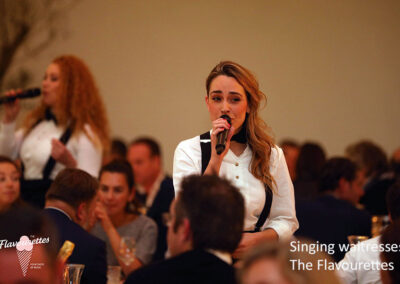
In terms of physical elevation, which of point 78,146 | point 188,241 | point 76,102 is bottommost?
point 188,241

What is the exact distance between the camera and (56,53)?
736 centimetres

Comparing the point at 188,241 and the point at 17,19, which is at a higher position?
the point at 17,19

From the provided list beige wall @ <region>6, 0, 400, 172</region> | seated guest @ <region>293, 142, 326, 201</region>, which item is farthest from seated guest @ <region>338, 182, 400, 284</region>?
beige wall @ <region>6, 0, 400, 172</region>

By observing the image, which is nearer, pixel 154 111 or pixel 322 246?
pixel 322 246

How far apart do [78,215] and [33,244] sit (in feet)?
4.09

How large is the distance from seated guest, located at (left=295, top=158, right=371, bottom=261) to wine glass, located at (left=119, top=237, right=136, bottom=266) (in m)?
1.06

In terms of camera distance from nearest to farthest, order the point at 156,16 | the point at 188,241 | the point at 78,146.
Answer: the point at 188,241
the point at 78,146
the point at 156,16

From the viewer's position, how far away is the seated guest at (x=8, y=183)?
143 inches

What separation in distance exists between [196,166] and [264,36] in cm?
441

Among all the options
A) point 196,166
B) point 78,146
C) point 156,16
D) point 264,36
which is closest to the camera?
point 196,166

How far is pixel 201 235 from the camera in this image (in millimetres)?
1909

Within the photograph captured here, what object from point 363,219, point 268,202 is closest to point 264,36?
point 363,219

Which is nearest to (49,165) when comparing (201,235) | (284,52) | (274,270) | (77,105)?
(77,105)

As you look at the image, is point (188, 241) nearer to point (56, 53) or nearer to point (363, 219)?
point (363, 219)
